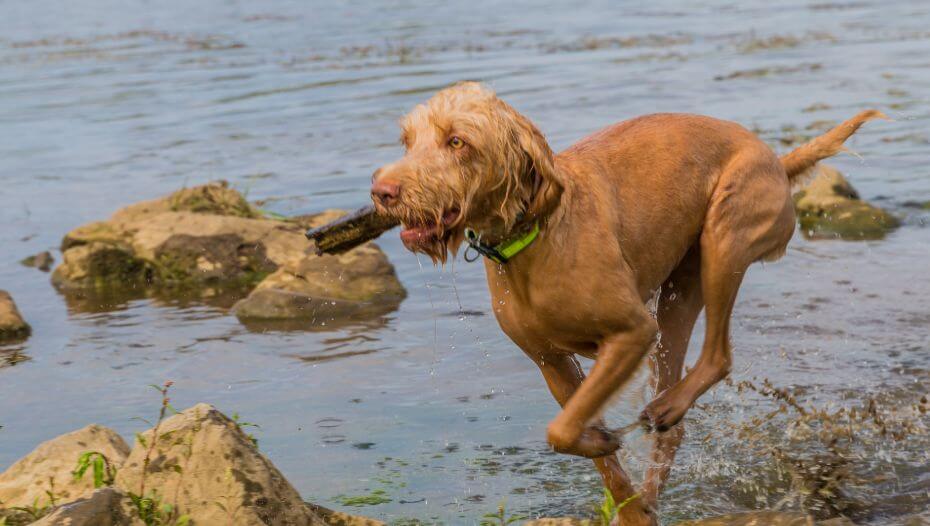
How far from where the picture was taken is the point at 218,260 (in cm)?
1041

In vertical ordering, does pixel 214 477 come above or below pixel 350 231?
below

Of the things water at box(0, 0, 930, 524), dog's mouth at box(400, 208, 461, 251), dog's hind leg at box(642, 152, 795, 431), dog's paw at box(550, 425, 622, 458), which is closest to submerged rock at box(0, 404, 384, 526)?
water at box(0, 0, 930, 524)

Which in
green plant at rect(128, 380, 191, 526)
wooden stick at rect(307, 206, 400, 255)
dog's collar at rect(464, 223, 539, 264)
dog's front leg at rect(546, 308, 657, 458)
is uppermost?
dog's collar at rect(464, 223, 539, 264)

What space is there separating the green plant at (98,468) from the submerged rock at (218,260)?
3.90 meters

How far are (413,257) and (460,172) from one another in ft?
20.5

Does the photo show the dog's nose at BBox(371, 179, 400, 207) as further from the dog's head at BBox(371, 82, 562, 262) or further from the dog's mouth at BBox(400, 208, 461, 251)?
the dog's mouth at BBox(400, 208, 461, 251)

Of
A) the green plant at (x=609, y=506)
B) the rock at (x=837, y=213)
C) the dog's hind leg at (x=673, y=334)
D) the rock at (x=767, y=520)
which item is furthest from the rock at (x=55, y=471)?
the rock at (x=837, y=213)

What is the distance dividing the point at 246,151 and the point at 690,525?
1068 cm

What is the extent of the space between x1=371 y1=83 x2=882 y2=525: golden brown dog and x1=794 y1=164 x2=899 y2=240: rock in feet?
14.0

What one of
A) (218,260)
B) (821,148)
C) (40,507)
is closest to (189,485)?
(40,507)

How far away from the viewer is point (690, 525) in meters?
5.36

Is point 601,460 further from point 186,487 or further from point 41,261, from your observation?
point 41,261

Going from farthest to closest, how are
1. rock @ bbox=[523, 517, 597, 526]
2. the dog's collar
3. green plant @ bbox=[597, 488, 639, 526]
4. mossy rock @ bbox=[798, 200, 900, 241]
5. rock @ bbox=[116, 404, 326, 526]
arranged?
mossy rock @ bbox=[798, 200, 900, 241] < rock @ bbox=[523, 517, 597, 526] < rock @ bbox=[116, 404, 326, 526] < green plant @ bbox=[597, 488, 639, 526] < the dog's collar

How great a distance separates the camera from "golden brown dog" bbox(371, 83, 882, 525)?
174 inches
